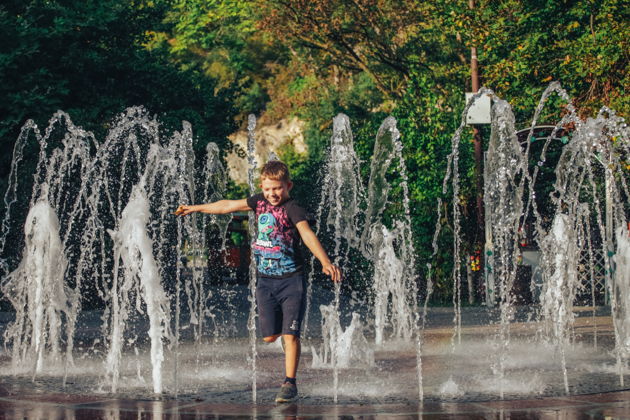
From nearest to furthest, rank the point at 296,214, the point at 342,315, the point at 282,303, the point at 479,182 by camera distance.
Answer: the point at 296,214 < the point at 282,303 < the point at 342,315 < the point at 479,182

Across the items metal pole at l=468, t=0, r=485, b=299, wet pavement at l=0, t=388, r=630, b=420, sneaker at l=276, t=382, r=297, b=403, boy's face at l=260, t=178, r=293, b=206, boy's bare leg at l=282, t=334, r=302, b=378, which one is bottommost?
wet pavement at l=0, t=388, r=630, b=420

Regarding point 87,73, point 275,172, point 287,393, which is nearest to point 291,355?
point 287,393

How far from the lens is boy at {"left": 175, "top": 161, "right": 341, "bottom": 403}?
7.14 m

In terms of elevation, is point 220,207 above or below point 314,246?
above

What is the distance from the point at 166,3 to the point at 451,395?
22.7 meters

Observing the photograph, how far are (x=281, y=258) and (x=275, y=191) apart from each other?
477 millimetres

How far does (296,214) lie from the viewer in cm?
712

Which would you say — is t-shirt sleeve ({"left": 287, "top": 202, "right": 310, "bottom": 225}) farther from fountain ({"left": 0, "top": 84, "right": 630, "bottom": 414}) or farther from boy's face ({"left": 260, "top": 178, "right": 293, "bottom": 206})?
fountain ({"left": 0, "top": 84, "right": 630, "bottom": 414})

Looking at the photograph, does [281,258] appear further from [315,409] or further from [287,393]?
[315,409]

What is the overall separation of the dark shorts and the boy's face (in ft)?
1.78

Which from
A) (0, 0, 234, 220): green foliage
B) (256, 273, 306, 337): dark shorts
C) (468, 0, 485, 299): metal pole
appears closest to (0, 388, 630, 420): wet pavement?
(256, 273, 306, 337): dark shorts

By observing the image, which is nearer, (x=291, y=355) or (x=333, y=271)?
(x=333, y=271)

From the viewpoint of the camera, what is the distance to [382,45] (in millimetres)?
33125

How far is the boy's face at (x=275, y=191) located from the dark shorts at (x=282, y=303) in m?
0.54
